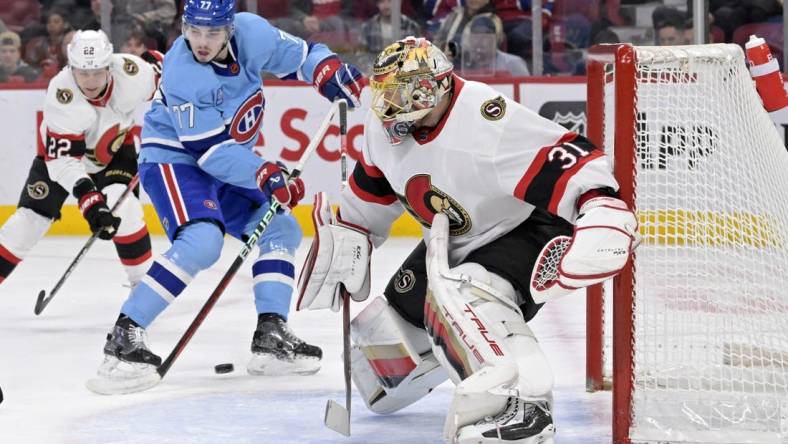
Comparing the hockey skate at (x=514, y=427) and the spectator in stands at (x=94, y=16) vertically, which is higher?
the hockey skate at (x=514, y=427)

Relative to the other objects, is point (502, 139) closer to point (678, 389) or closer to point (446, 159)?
point (446, 159)

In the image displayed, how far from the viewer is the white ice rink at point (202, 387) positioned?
2.88 m

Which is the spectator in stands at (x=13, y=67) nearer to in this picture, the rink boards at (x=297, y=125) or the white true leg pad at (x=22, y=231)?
the rink boards at (x=297, y=125)

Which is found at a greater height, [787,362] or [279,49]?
[279,49]

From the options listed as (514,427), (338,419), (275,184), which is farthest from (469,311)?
(275,184)

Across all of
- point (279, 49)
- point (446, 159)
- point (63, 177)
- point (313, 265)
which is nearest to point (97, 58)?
point (63, 177)

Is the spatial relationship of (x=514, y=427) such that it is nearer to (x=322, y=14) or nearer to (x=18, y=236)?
(x=18, y=236)

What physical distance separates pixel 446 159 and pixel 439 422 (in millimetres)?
689

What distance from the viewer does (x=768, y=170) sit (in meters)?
2.72

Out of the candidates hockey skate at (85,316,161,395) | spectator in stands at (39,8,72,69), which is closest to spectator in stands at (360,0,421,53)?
spectator in stands at (39,8,72,69)

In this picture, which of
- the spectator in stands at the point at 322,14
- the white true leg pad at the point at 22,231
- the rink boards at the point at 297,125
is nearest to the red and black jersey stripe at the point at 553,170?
the white true leg pad at the point at 22,231

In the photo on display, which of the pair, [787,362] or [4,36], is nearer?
[787,362]

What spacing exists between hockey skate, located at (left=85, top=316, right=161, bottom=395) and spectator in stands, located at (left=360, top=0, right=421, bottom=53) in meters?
3.12

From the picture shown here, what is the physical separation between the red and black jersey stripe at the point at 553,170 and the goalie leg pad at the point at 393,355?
1.51 feet
